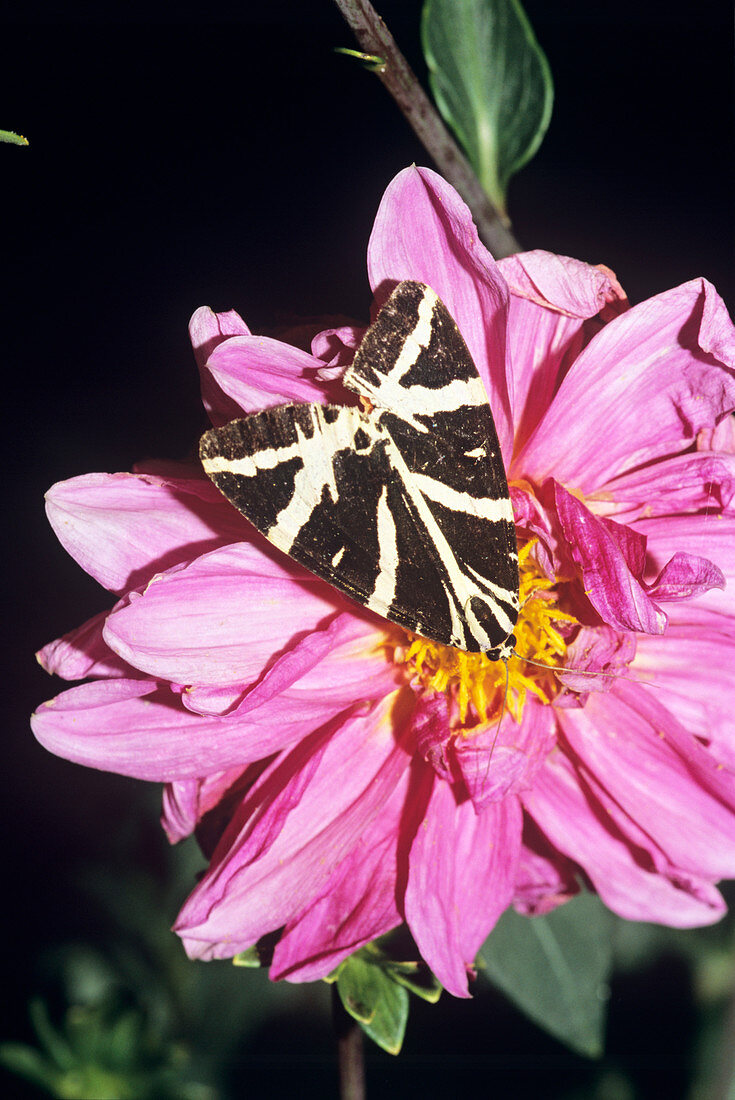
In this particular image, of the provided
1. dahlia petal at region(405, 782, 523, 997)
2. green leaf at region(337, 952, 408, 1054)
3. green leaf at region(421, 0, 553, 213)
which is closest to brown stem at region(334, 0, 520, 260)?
green leaf at region(421, 0, 553, 213)

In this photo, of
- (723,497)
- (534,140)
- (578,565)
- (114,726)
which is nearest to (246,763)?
(114,726)

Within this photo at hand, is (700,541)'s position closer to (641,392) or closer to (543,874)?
(641,392)

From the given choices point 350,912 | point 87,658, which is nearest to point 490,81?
point 87,658

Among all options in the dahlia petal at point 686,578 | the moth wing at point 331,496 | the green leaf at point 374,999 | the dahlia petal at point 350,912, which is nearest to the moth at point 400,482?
the moth wing at point 331,496

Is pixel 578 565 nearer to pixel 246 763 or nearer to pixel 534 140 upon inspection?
pixel 246 763

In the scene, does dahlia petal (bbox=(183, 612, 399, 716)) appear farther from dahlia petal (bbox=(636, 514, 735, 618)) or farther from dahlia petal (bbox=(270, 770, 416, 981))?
dahlia petal (bbox=(636, 514, 735, 618))
